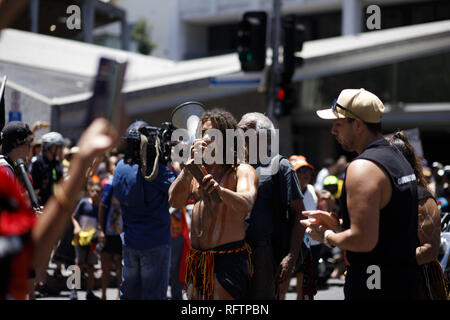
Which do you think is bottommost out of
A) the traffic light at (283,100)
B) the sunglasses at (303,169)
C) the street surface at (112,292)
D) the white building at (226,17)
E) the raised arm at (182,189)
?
the street surface at (112,292)

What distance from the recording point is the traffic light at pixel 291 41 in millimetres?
10898

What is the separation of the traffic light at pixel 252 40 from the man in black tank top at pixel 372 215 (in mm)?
7228

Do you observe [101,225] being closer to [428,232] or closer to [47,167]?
[47,167]

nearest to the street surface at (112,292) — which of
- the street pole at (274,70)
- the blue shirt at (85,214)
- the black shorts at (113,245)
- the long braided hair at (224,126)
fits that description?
the black shorts at (113,245)

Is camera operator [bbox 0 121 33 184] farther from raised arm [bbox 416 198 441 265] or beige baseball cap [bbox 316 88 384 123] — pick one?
raised arm [bbox 416 198 441 265]

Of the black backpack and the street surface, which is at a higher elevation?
the black backpack

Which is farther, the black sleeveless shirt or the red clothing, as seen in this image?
the black sleeveless shirt

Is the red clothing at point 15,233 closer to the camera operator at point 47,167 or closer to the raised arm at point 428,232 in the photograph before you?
the raised arm at point 428,232

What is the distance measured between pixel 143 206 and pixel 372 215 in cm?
297

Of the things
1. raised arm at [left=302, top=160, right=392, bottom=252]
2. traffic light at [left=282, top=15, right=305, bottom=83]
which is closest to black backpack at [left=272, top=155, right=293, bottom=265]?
raised arm at [left=302, top=160, right=392, bottom=252]

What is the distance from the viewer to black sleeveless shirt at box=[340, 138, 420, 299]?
3203mm

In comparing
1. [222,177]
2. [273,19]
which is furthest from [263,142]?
[273,19]
